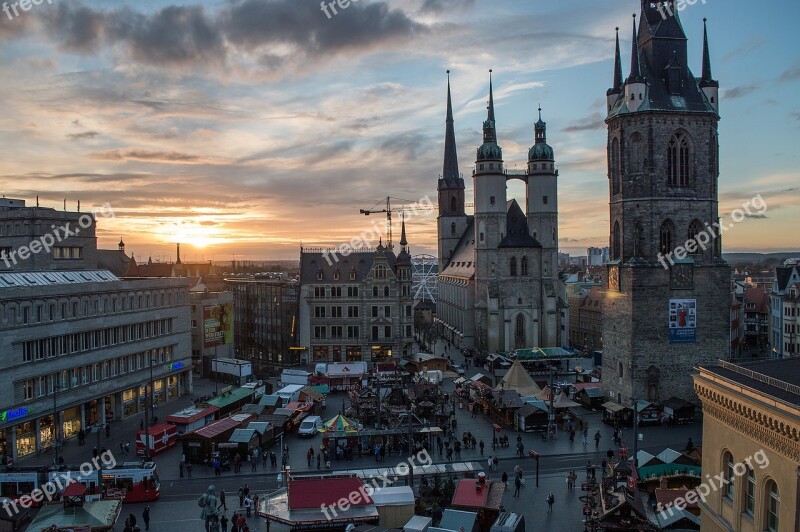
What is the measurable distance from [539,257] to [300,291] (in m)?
29.9

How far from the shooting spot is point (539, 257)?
83.9 metres

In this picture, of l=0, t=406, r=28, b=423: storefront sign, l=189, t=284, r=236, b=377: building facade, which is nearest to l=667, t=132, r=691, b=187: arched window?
l=189, t=284, r=236, b=377: building facade

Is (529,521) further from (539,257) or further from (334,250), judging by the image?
(539,257)

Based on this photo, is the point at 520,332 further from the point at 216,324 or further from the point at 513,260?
the point at 216,324

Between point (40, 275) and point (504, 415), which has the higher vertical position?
point (40, 275)

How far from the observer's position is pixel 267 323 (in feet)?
271

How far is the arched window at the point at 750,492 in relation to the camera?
20.1 meters

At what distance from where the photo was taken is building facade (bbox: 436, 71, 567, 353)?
3270 inches

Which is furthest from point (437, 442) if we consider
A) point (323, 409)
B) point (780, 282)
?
point (780, 282)

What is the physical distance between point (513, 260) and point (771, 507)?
6533cm

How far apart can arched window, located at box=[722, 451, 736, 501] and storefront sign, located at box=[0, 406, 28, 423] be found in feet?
120

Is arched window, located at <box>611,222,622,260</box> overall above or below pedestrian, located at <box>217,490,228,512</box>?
above

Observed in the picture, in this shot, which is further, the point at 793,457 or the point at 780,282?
the point at 780,282

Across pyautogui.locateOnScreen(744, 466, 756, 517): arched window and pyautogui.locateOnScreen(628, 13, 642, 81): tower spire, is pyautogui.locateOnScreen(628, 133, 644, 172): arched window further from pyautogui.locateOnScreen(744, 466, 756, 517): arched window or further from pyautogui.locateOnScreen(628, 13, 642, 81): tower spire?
pyautogui.locateOnScreen(744, 466, 756, 517): arched window
